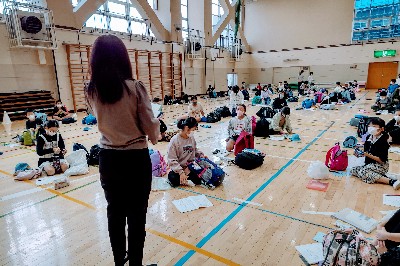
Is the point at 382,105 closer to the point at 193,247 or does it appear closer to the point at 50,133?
the point at 193,247

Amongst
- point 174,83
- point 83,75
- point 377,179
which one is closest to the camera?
point 377,179

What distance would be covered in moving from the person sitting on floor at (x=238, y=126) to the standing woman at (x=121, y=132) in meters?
4.76

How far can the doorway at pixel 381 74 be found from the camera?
2327 centimetres

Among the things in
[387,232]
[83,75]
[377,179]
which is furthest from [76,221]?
[83,75]

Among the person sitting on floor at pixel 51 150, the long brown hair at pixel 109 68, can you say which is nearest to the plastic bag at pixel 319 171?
the long brown hair at pixel 109 68

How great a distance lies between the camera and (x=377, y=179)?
14.5 feet

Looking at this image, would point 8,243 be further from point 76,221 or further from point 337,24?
point 337,24

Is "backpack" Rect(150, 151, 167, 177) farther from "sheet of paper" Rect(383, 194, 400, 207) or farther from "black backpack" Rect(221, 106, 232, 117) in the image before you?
"black backpack" Rect(221, 106, 232, 117)

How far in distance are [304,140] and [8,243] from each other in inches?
277

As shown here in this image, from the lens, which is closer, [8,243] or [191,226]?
[8,243]

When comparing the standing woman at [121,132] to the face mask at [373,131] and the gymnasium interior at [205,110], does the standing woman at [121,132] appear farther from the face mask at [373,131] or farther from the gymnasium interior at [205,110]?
the face mask at [373,131]

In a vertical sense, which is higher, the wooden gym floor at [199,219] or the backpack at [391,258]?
the backpack at [391,258]

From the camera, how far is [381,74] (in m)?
23.7

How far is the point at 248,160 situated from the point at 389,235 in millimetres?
3158
